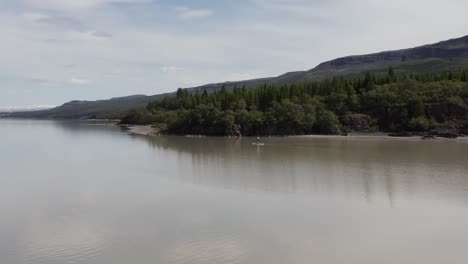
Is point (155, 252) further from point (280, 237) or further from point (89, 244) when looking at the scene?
point (280, 237)

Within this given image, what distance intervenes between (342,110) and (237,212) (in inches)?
3079

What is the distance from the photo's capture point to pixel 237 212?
29125mm

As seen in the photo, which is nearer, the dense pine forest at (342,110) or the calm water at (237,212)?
the calm water at (237,212)

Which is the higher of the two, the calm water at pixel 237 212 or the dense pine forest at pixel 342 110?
the dense pine forest at pixel 342 110

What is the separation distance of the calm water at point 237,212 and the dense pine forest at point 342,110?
143ft

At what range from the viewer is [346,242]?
2300 cm

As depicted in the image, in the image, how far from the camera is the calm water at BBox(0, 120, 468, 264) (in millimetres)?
21531

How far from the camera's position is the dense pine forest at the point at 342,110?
3787 inches

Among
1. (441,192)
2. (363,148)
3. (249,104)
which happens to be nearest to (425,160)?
(363,148)

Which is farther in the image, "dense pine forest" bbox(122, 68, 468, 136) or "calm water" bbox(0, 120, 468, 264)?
"dense pine forest" bbox(122, 68, 468, 136)

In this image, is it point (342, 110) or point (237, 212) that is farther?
point (342, 110)

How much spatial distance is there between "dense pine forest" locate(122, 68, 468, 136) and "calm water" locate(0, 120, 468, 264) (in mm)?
43489

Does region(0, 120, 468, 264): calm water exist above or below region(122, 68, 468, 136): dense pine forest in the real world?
below

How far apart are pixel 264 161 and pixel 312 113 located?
47.8 m
